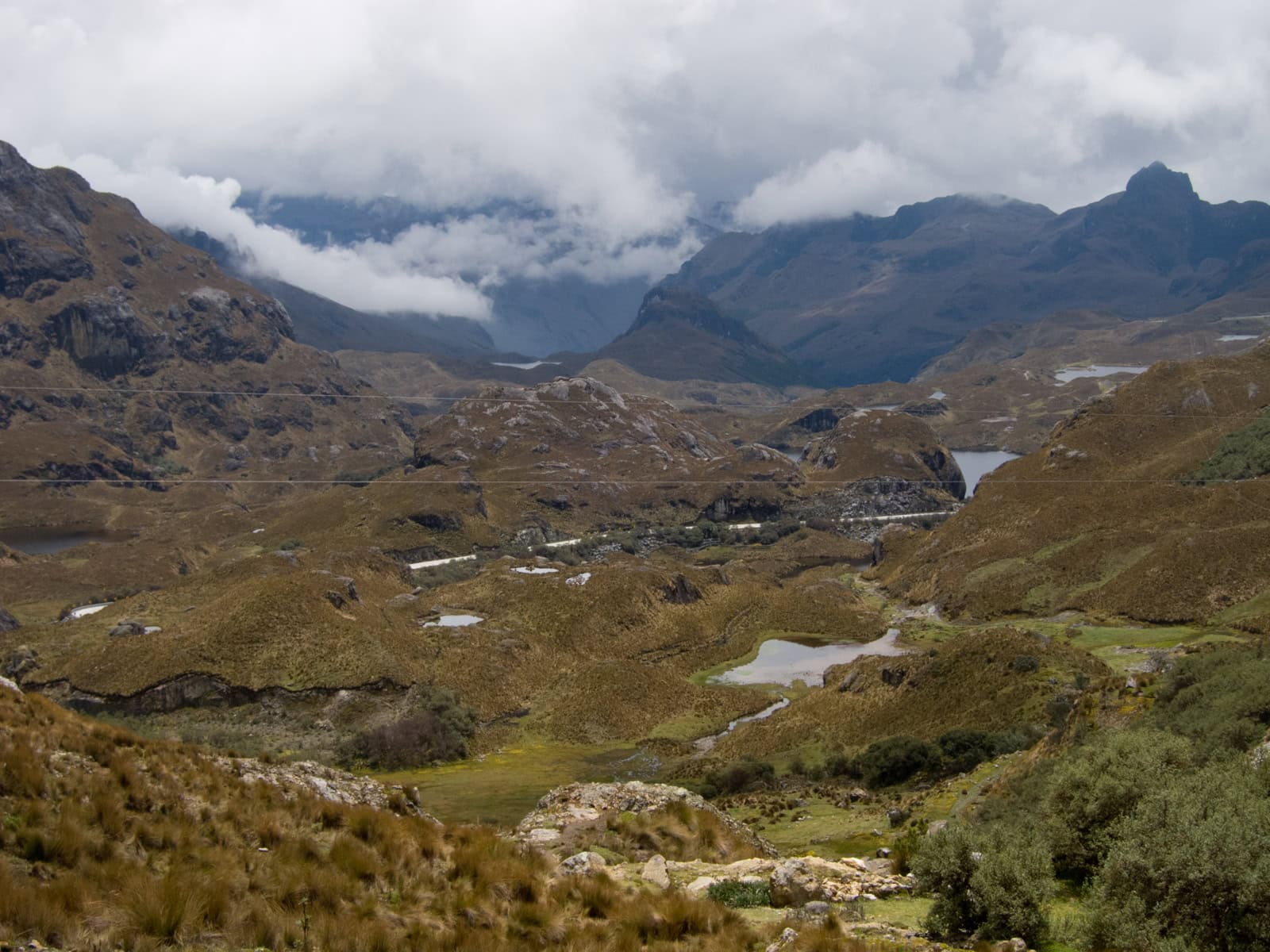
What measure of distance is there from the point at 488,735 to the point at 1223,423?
8154 centimetres

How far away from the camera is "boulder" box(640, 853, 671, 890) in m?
17.2

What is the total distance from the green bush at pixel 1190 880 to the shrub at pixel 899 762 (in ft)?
83.5

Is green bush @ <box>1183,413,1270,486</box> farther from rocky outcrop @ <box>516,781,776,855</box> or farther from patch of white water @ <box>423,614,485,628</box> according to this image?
rocky outcrop @ <box>516,781,776,855</box>

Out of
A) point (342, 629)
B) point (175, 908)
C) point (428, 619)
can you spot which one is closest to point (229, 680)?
point (342, 629)

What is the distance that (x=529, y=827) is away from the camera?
878 inches

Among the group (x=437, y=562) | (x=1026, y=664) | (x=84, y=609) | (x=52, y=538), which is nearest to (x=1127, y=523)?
(x=1026, y=664)

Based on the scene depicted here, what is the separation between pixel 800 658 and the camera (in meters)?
73.1

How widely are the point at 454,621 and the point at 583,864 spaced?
58202 millimetres

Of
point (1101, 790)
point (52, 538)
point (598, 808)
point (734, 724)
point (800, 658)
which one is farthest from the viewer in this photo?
point (52, 538)

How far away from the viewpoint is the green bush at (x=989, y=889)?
577 inches

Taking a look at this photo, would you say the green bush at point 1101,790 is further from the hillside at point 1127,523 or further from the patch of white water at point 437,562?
the patch of white water at point 437,562

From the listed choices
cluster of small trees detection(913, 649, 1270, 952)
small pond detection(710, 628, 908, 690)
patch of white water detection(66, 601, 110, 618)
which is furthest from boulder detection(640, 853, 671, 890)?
patch of white water detection(66, 601, 110, 618)

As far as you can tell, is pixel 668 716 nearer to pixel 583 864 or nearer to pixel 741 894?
pixel 583 864

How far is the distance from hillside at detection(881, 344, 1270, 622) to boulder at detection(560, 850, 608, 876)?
46150mm
